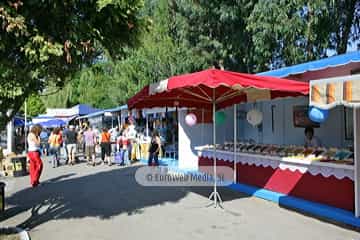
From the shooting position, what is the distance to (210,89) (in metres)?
9.21

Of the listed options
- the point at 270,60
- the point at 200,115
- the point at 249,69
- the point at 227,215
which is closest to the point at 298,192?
the point at 227,215

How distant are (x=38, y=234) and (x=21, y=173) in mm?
9385

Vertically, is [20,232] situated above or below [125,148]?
below

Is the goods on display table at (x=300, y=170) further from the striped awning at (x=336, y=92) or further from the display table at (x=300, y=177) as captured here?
the striped awning at (x=336, y=92)

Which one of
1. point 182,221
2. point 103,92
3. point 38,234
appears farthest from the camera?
point 103,92

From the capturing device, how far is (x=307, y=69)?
9.37 m

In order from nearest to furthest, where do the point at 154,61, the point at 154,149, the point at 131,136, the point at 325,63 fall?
the point at 325,63, the point at 154,149, the point at 131,136, the point at 154,61

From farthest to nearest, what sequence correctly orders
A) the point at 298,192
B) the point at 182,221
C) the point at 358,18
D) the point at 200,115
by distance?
the point at 358,18 → the point at 200,115 → the point at 298,192 → the point at 182,221

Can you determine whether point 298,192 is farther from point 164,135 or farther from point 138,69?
point 138,69

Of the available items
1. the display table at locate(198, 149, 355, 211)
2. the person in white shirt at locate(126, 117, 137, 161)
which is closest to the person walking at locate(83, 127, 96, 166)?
the person in white shirt at locate(126, 117, 137, 161)

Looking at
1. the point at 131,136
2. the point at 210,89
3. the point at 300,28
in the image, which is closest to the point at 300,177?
the point at 210,89

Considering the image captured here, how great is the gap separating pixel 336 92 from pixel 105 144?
14.2 m

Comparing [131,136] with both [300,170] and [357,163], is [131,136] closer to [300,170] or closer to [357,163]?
[300,170]

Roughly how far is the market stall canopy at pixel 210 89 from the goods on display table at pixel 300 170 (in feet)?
4.47
